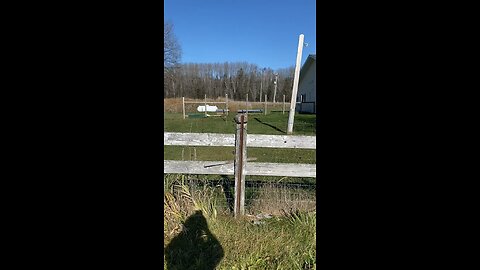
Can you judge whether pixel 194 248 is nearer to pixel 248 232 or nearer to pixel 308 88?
pixel 248 232

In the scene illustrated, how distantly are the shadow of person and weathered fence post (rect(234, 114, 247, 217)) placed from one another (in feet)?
2.18

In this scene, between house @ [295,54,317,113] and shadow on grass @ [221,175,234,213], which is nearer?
shadow on grass @ [221,175,234,213]

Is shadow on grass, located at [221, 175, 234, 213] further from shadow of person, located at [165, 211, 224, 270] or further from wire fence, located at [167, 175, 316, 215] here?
shadow of person, located at [165, 211, 224, 270]

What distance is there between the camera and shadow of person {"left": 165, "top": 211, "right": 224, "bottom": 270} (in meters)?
2.62

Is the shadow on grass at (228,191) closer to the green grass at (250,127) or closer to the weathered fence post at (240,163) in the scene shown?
the weathered fence post at (240,163)

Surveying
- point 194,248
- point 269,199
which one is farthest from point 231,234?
point 269,199

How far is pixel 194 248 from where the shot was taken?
288 centimetres

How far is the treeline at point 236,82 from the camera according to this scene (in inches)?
1406

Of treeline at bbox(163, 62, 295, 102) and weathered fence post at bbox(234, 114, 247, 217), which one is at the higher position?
treeline at bbox(163, 62, 295, 102)

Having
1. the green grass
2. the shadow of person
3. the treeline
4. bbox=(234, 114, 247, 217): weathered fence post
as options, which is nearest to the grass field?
A: the shadow of person

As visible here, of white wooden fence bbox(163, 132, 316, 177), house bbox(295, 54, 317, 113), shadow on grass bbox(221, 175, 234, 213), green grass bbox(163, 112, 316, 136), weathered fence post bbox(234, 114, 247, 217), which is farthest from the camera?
house bbox(295, 54, 317, 113)
